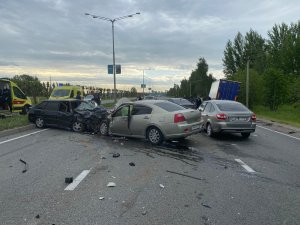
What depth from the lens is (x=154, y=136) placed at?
11664 mm

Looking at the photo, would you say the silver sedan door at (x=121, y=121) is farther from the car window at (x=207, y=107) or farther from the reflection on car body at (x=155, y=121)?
the car window at (x=207, y=107)

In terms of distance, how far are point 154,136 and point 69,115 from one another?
580 centimetres

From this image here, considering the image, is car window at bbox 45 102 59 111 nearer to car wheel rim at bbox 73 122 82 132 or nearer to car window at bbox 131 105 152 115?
car wheel rim at bbox 73 122 82 132

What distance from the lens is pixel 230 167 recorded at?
812 centimetres

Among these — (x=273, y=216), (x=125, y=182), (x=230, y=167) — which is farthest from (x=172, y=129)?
(x=273, y=216)

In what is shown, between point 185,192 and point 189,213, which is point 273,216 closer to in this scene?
point 189,213

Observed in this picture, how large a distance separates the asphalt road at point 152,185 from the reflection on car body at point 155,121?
50cm

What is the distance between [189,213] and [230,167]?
3472mm

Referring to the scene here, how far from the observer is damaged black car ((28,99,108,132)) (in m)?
15.2

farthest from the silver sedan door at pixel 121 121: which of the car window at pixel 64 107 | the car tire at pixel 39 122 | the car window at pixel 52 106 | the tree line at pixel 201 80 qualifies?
the tree line at pixel 201 80

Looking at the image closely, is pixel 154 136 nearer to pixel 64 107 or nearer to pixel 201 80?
pixel 64 107

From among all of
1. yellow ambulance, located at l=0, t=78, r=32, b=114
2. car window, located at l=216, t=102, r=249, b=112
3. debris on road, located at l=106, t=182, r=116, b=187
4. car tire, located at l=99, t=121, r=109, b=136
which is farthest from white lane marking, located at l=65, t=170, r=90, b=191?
yellow ambulance, located at l=0, t=78, r=32, b=114

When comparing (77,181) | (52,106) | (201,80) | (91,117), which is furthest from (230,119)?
(201,80)

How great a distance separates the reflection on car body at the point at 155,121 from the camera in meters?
11.3
